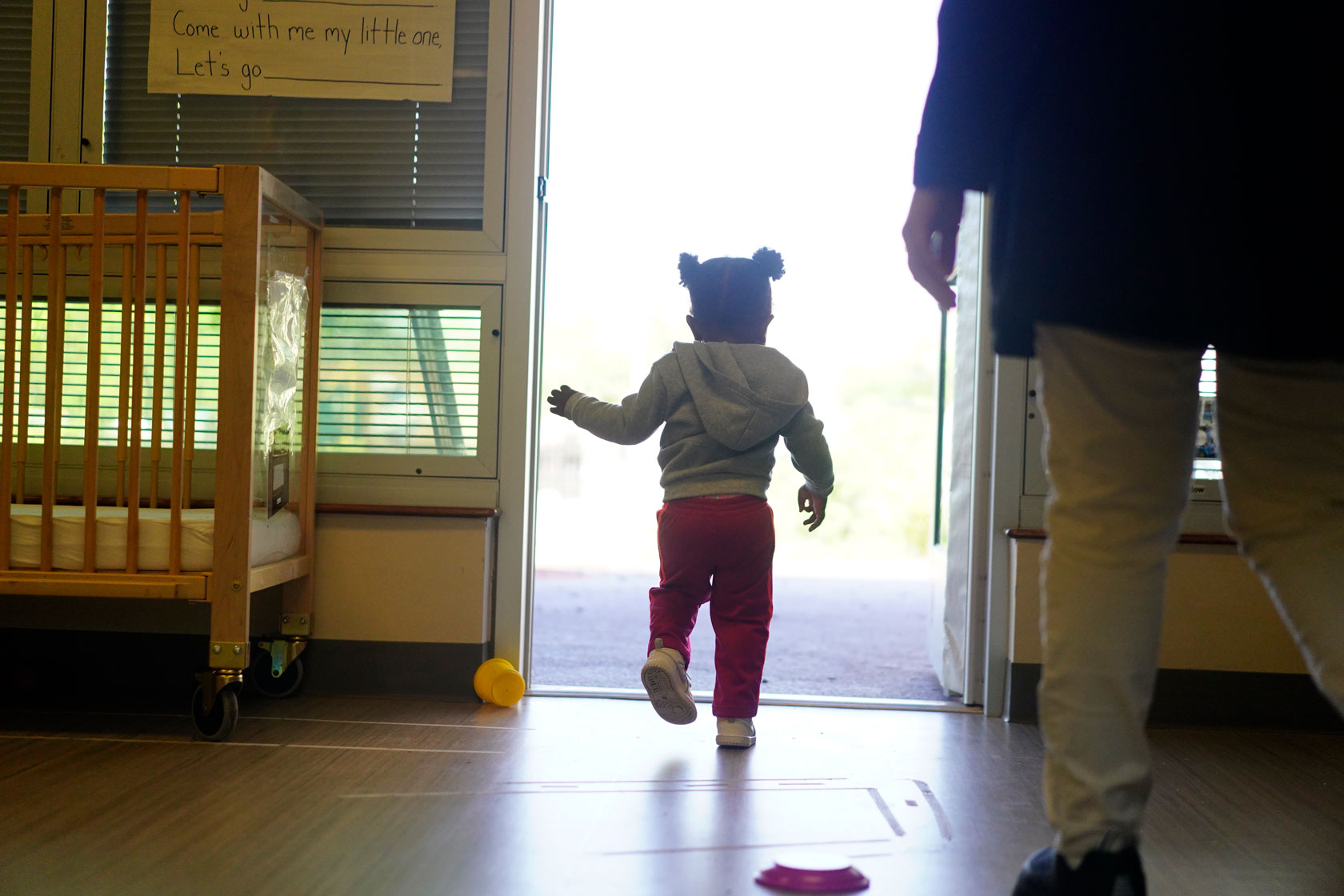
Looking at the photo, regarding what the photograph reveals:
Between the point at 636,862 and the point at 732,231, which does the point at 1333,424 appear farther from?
the point at 732,231

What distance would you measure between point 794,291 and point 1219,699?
1.73 metres

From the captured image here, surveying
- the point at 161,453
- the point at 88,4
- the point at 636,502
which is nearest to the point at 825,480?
the point at 161,453

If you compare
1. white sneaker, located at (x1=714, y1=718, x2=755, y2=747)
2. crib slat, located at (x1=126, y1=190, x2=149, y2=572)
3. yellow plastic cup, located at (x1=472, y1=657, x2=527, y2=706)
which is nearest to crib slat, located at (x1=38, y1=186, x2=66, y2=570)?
crib slat, located at (x1=126, y1=190, x2=149, y2=572)

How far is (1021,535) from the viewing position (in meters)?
2.26

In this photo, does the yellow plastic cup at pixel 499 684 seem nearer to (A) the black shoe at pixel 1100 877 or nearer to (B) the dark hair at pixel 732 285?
(B) the dark hair at pixel 732 285

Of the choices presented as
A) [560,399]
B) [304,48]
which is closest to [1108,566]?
[560,399]

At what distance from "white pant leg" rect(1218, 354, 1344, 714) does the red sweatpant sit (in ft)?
3.69

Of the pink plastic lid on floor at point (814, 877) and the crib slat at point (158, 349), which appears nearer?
the pink plastic lid on floor at point (814, 877)

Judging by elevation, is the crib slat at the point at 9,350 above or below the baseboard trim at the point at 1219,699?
above

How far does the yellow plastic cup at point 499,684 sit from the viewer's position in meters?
2.26

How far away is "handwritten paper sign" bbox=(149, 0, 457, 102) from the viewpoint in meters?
2.41

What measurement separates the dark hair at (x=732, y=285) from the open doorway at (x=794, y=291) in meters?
1.12

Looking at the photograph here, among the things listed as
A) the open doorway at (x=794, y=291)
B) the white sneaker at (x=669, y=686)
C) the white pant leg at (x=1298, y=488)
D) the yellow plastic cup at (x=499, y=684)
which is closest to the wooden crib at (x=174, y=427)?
the yellow plastic cup at (x=499, y=684)

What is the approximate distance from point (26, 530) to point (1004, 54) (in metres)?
1.85
